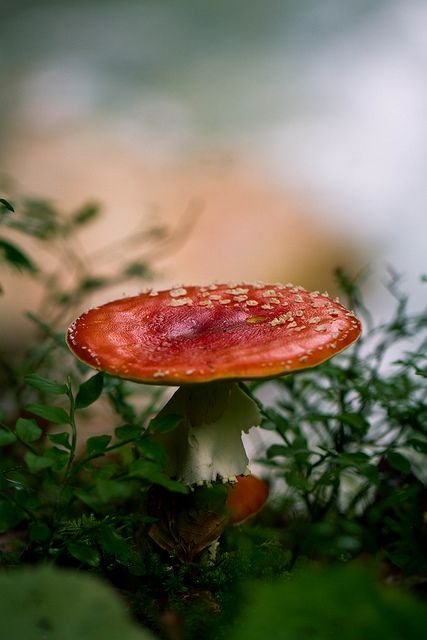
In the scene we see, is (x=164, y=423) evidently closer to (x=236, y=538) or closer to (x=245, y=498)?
(x=236, y=538)

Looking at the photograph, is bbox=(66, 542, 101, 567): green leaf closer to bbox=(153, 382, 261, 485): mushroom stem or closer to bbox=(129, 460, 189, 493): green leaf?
bbox=(129, 460, 189, 493): green leaf

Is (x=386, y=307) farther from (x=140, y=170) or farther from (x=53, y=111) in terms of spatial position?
(x=53, y=111)

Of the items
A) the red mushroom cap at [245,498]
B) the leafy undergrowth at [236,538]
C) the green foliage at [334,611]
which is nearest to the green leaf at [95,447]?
the leafy undergrowth at [236,538]

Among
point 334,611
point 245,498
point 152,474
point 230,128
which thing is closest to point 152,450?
point 152,474

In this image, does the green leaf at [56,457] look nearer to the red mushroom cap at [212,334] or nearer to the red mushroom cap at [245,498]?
the red mushroom cap at [212,334]

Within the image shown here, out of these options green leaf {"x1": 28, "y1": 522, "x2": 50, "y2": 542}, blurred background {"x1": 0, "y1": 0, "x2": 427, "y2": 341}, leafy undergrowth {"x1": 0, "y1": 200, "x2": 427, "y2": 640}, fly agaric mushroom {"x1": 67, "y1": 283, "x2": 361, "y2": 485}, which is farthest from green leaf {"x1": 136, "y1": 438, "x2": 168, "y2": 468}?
blurred background {"x1": 0, "y1": 0, "x2": 427, "y2": 341}

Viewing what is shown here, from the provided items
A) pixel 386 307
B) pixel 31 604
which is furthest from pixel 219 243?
pixel 31 604
